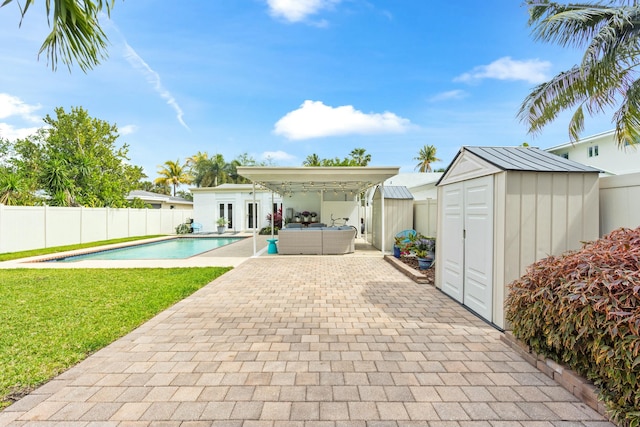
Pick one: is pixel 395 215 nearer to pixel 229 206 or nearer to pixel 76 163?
pixel 229 206

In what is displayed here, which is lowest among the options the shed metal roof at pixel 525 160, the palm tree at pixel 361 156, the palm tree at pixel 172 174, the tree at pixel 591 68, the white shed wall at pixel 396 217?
the white shed wall at pixel 396 217

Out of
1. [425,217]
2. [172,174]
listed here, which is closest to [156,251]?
[425,217]

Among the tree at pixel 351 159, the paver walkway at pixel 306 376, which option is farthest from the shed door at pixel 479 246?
the tree at pixel 351 159

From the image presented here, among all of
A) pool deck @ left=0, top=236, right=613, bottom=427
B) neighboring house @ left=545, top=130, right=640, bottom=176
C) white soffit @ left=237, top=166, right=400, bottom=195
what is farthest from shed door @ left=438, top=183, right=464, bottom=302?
neighboring house @ left=545, top=130, right=640, bottom=176

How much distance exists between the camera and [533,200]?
362 centimetres

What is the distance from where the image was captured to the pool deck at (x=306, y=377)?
6.95 ft

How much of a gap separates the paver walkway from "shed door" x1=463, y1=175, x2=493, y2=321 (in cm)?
26

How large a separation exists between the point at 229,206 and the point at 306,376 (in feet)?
62.4

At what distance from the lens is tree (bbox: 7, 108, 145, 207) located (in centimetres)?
1530

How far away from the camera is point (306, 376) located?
2648 millimetres

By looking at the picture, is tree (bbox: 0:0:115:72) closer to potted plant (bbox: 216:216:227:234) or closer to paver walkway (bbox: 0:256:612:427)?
paver walkway (bbox: 0:256:612:427)

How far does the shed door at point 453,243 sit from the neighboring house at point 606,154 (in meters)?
13.0

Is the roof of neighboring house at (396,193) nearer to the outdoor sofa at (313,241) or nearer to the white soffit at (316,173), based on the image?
the white soffit at (316,173)

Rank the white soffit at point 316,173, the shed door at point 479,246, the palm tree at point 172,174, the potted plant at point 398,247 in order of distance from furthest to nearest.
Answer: the palm tree at point 172,174
the white soffit at point 316,173
the potted plant at point 398,247
the shed door at point 479,246
